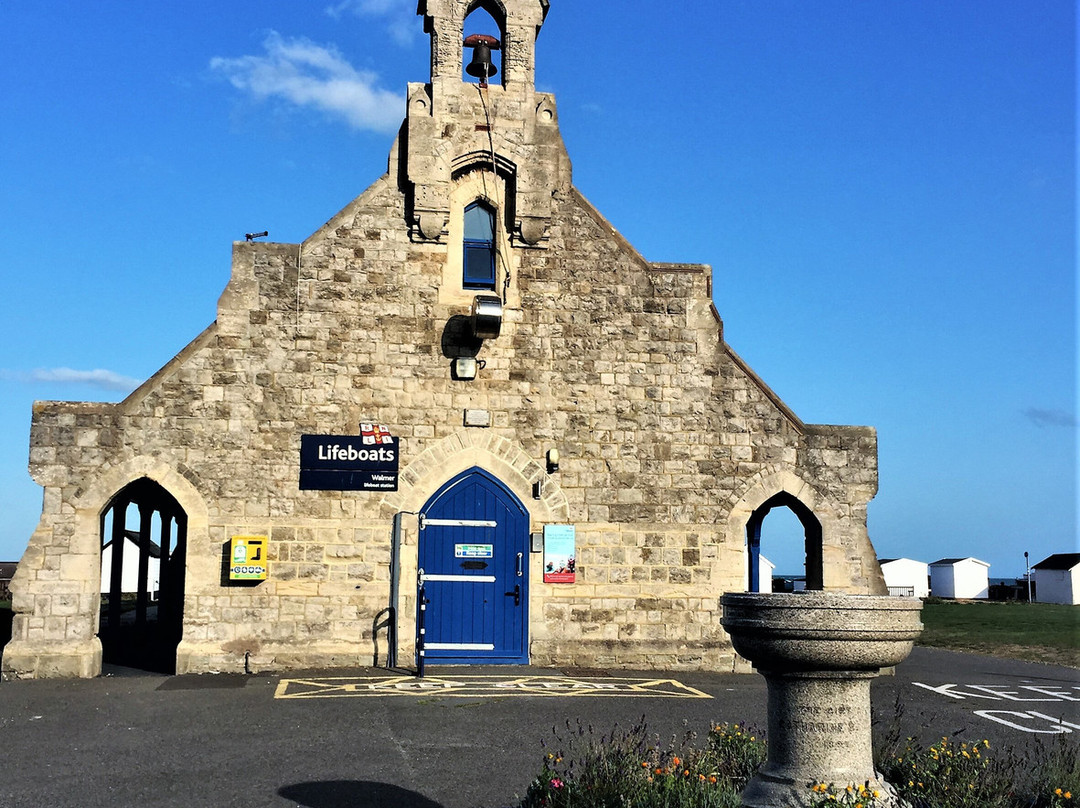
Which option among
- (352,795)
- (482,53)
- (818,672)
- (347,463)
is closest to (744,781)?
(818,672)

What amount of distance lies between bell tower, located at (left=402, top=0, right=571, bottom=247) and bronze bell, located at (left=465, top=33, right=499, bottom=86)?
0.10ft

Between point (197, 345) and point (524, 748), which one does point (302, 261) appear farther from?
point (524, 748)

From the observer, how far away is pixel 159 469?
13.3 m

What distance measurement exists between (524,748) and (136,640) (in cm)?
1261

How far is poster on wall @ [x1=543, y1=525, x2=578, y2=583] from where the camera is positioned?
13.9 meters

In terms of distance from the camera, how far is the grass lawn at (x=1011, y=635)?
1901cm

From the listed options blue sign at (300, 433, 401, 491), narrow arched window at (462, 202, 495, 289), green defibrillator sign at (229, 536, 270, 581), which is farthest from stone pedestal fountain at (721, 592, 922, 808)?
narrow arched window at (462, 202, 495, 289)

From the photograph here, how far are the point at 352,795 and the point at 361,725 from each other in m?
2.59

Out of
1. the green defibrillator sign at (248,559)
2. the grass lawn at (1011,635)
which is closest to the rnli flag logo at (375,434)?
the green defibrillator sign at (248,559)

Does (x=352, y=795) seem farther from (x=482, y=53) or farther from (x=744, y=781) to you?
(x=482, y=53)

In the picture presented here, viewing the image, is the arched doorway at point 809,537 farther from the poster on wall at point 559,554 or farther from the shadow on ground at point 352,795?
the shadow on ground at point 352,795

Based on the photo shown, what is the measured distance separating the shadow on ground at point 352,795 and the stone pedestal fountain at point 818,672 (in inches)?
91.5

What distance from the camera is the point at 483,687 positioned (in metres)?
11.8

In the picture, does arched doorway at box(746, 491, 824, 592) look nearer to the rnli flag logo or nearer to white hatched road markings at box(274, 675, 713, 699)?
white hatched road markings at box(274, 675, 713, 699)
